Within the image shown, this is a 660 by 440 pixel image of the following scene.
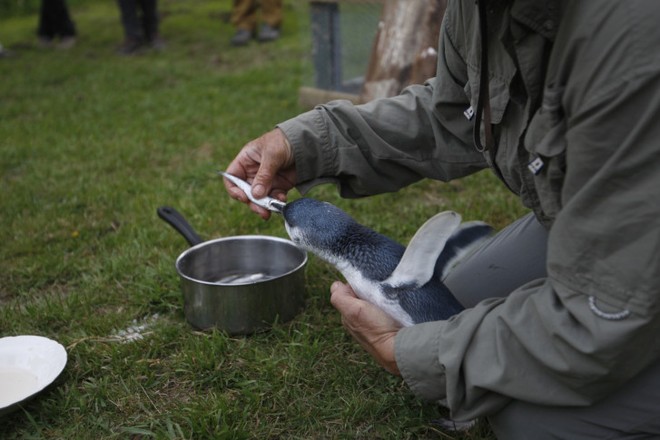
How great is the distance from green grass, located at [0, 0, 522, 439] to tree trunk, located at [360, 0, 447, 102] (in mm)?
731

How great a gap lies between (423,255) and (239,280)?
3.15ft

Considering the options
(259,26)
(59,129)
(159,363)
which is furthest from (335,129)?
(259,26)

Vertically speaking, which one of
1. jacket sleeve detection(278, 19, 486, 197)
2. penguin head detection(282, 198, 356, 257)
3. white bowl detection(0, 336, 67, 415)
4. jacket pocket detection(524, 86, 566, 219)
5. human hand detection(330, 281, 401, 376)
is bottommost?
white bowl detection(0, 336, 67, 415)

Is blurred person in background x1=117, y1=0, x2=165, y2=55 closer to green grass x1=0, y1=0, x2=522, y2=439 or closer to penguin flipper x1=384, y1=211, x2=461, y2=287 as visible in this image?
green grass x1=0, y1=0, x2=522, y2=439

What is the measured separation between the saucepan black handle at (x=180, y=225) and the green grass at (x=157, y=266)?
Answer: 0.17 meters

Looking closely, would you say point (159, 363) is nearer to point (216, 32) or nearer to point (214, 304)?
point (214, 304)

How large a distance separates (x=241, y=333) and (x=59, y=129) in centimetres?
318

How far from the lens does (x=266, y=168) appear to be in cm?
216

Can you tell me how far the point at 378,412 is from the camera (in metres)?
2.03

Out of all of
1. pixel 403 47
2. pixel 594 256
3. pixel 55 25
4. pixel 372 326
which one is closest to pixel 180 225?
pixel 372 326

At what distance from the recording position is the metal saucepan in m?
2.31

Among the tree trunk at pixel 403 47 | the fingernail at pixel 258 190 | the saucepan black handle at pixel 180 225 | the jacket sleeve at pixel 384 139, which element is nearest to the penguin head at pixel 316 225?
the fingernail at pixel 258 190

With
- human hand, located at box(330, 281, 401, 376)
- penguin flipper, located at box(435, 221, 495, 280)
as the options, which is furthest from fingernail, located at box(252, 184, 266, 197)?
penguin flipper, located at box(435, 221, 495, 280)

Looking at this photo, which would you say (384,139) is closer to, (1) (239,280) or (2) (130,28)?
(1) (239,280)
